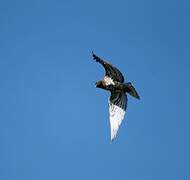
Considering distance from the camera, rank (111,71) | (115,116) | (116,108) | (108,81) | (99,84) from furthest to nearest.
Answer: (99,84) → (108,81) → (116,108) → (111,71) → (115,116)

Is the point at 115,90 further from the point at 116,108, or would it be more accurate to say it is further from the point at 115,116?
the point at 115,116

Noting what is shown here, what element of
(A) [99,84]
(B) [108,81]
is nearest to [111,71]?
(B) [108,81]

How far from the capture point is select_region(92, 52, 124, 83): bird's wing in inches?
995

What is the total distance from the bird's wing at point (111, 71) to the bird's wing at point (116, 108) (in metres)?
1.02

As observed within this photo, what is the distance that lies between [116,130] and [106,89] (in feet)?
11.9

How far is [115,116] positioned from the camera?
25750 mm

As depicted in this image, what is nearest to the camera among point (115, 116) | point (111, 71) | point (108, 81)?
point (115, 116)

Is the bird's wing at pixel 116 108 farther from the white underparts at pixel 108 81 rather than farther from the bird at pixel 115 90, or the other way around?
the white underparts at pixel 108 81

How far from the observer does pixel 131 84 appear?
26078 mm

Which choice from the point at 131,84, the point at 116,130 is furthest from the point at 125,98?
the point at 116,130

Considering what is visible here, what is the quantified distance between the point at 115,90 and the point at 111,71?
1.36m

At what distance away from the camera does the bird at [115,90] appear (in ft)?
83.4

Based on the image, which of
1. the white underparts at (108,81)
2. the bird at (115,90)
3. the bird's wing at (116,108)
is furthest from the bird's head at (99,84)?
the bird's wing at (116,108)

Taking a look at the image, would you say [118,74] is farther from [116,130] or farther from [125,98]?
[116,130]
